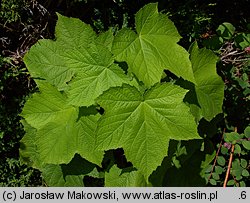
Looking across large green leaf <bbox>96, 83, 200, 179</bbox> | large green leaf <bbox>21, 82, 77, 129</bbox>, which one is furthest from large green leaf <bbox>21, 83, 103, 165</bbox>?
large green leaf <bbox>96, 83, 200, 179</bbox>

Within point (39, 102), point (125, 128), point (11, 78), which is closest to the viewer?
point (125, 128)

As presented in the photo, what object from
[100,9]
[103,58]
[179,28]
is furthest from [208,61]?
[100,9]

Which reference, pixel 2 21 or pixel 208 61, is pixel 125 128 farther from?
pixel 2 21

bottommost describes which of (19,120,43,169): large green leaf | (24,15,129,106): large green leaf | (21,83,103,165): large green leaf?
(19,120,43,169): large green leaf

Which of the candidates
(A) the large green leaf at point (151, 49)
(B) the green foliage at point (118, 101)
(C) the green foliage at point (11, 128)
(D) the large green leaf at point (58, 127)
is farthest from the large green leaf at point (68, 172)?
(A) the large green leaf at point (151, 49)

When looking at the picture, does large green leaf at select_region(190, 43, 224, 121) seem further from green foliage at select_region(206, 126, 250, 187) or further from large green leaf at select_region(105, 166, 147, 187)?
large green leaf at select_region(105, 166, 147, 187)

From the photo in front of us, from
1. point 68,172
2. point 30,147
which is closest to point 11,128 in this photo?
point 30,147

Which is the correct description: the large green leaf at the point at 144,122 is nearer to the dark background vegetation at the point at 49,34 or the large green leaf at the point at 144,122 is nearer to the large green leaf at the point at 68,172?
the large green leaf at the point at 68,172
